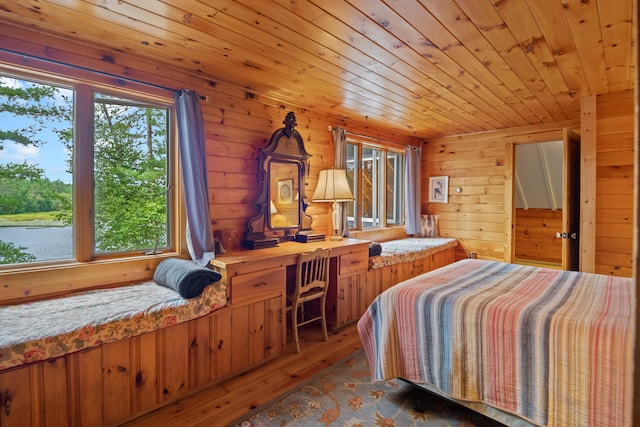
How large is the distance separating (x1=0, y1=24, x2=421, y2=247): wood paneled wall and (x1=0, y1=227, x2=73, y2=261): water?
0.98m

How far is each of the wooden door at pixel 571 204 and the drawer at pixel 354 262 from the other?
1.99 meters

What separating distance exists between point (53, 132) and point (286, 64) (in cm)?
161

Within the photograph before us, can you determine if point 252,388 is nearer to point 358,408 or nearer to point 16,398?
point 358,408

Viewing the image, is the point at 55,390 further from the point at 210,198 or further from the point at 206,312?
the point at 210,198

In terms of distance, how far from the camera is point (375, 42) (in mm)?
2086

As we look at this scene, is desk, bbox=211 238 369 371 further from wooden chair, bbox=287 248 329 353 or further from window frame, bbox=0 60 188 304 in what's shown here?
window frame, bbox=0 60 188 304

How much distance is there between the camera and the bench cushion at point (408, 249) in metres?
3.69

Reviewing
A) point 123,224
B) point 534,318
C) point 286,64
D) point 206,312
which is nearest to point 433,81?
point 286,64

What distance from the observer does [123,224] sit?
8.00 feet

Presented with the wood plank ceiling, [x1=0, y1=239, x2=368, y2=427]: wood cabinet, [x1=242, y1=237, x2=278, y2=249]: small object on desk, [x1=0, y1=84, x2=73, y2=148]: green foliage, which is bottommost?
[x1=0, y1=239, x2=368, y2=427]: wood cabinet

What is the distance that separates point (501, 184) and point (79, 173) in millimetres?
4710

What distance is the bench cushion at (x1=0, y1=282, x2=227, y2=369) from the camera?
156cm

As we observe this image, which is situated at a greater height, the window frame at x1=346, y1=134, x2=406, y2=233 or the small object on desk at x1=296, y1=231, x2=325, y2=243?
the window frame at x1=346, y1=134, x2=406, y2=233

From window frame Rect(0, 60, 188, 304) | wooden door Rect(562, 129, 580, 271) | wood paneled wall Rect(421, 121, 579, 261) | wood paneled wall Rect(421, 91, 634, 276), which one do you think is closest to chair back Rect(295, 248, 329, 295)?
window frame Rect(0, 60, 188, 304)
